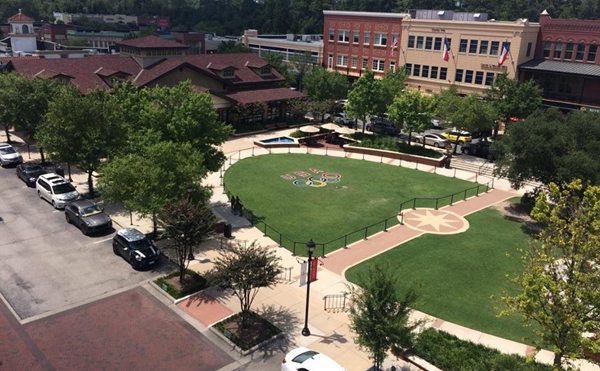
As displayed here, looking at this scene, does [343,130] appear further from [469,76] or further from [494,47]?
[494,47]

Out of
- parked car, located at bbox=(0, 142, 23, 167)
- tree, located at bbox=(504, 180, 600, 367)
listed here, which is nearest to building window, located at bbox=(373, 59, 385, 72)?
parked car, located at bbox=(0, 142, 23, 167)

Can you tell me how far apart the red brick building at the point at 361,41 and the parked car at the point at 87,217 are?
2170 inches

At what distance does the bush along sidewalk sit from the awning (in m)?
45.3

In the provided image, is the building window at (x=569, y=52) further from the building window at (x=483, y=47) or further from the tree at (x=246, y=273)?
the tree at (x=246, y=273)

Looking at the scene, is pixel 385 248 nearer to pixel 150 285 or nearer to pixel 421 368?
pixel 421 368

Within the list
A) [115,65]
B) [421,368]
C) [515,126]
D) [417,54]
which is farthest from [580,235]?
[417,54]

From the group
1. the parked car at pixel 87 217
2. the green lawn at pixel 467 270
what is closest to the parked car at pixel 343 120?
the green lawn at pixel 467 270

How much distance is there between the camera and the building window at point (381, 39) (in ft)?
267

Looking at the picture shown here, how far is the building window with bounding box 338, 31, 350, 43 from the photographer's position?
8681 centimetres

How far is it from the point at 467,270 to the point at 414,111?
26.9 m

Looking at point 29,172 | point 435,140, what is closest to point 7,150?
point 29,172

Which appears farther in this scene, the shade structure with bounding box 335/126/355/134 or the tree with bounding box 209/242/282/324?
the shade structure with bounding box 335/126/355/134

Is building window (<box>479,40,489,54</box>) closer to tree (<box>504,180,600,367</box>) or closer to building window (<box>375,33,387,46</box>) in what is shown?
building window (<box>375,33,387,46</box>)

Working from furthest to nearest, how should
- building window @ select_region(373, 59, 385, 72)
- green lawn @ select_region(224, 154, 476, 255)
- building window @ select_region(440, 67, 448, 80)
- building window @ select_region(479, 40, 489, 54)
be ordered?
building window @ select_region(373, 59, 385, 72)
building window @ select_region(440, 67, 448, 80)
building window @ select_region(479, 40, 489, 54)
green lawn @ select_region(224, 154, 476, 255)
